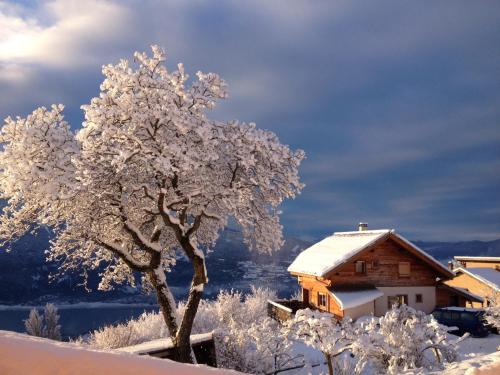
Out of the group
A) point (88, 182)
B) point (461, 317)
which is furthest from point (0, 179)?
point (461, 317)

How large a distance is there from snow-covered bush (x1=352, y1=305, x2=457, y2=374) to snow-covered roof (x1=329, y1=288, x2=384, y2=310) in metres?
14.1

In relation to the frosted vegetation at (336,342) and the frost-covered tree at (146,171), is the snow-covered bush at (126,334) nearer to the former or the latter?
the frosted vegetation at (336,342)

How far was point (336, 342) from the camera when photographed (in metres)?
15.2

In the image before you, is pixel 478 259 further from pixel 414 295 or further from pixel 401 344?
pixel 401 344

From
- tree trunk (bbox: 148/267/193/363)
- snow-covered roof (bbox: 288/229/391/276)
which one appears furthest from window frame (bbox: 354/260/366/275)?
tree trunk (bbox: 148/267/193/363)

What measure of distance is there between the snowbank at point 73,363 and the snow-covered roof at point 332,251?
28.6 m

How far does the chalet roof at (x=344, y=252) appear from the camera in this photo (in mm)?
32062

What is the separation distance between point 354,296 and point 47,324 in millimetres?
23288

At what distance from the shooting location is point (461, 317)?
3123 centimetres

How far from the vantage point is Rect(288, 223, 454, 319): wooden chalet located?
105ft

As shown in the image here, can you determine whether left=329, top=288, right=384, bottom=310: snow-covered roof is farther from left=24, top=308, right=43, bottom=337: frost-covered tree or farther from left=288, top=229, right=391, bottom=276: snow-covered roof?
left=24, top=308, right=43, bottom=337: frost-covered tree

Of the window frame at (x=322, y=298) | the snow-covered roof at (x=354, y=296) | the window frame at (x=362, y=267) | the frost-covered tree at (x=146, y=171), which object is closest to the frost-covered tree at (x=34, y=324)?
Answer: the frost-covered tree at (x=146, y=171)

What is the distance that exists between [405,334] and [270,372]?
25.0 ft

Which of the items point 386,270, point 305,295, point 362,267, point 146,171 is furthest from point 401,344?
point 305,295
